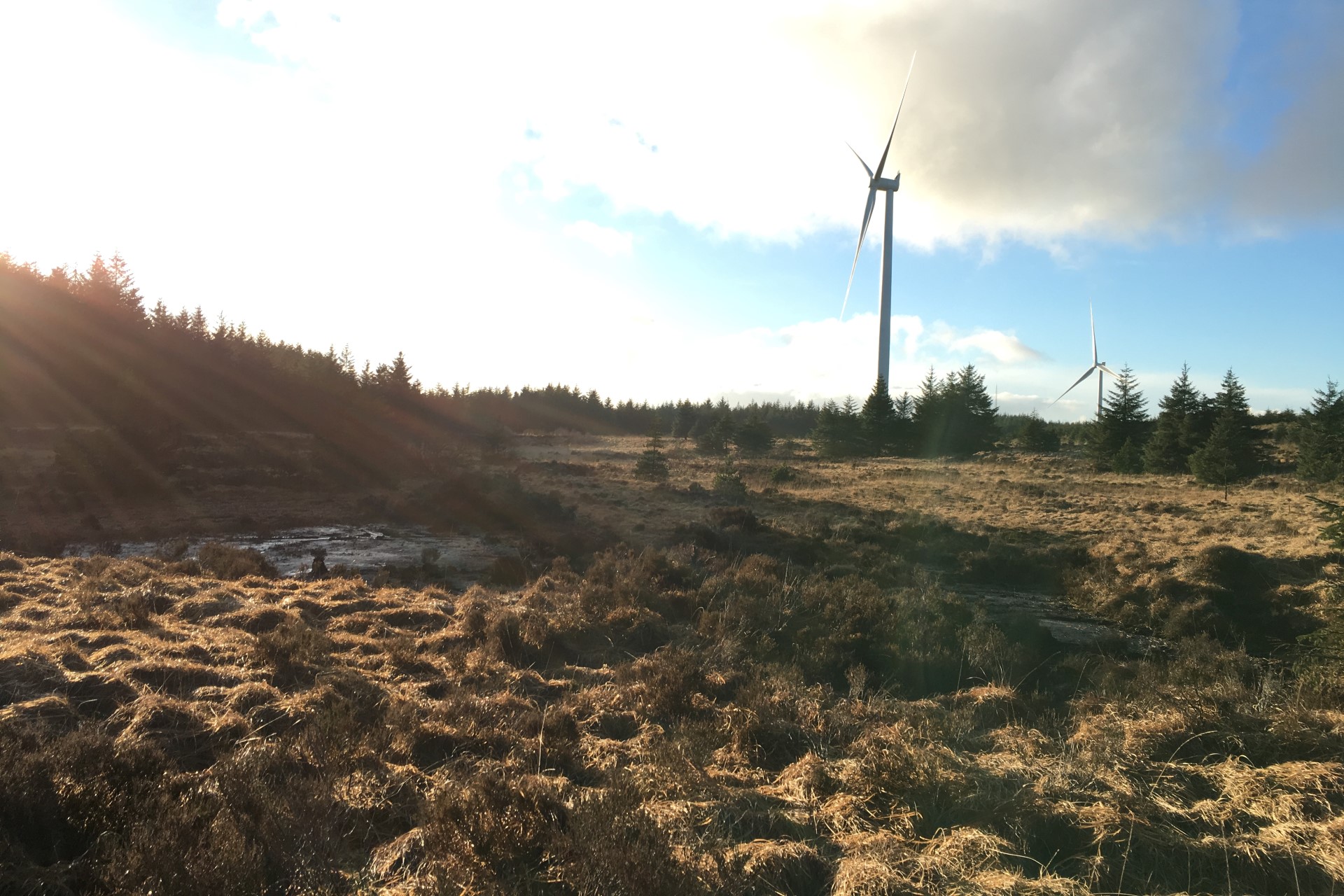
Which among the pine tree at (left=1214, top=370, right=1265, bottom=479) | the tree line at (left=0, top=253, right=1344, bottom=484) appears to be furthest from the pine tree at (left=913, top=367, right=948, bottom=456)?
the pine tree at (left=1214, top=370, right=1265, bottom=479)

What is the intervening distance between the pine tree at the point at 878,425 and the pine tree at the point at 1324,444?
25.7 meters

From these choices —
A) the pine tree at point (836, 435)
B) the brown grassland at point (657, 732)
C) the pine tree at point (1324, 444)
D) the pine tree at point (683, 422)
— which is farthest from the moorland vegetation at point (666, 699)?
the pine tree at point (683, 422)

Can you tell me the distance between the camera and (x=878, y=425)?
5797 cm

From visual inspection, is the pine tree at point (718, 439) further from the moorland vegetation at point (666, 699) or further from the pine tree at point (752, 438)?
the moorland vegetation at point (666, 699)

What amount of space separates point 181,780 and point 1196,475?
158ft

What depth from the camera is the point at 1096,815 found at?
4926 millimetres

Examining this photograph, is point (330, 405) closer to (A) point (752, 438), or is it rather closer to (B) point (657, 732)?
(A) point (752, 438)

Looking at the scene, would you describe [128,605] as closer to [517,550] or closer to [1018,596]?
[517,550]

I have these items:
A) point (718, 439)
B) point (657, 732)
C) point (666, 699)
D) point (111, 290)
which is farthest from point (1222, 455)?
point (111, 290)

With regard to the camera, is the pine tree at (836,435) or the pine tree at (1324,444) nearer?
the pine tree at (1324,444)

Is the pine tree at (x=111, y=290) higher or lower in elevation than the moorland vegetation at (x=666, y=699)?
higher

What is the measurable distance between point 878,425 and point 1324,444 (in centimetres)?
2753

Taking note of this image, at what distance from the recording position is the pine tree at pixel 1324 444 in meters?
35.0

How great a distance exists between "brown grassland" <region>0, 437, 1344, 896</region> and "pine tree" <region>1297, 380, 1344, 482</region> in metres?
24.8
